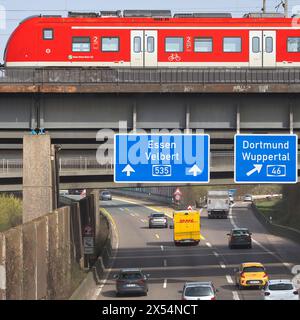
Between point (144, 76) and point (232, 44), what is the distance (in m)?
5.22

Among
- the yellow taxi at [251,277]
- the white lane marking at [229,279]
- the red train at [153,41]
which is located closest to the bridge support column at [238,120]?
the red train at [153,41]

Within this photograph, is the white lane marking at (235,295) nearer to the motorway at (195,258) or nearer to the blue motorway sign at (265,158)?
the motorway at (195,258)

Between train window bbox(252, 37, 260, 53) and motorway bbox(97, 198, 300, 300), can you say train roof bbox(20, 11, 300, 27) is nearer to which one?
train window bbox(252, 37, 260, 53)

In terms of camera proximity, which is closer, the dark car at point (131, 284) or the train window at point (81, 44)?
the train window at point (81, 44)

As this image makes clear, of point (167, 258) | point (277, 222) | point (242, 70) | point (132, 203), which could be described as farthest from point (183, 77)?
point (132, 203)

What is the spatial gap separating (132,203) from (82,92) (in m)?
108

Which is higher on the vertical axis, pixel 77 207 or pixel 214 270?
pixel 77 207

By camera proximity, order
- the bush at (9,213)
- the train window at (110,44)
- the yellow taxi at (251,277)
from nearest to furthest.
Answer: the train window at (110,44) → the yellow taxi at (251,277) → the bush at (9,213)

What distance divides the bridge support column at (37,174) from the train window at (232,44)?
29.9 ft

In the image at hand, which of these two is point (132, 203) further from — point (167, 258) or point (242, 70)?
point (242, 70)

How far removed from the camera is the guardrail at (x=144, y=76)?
3409 centimetres

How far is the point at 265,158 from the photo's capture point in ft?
106

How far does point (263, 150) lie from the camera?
106 ft

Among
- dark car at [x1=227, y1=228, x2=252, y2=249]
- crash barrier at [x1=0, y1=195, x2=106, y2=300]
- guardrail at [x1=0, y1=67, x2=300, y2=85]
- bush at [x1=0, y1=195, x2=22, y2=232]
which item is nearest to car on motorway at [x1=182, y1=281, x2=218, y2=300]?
crash barrier at [x1=0, y1=195, x2=106, y2=300]
